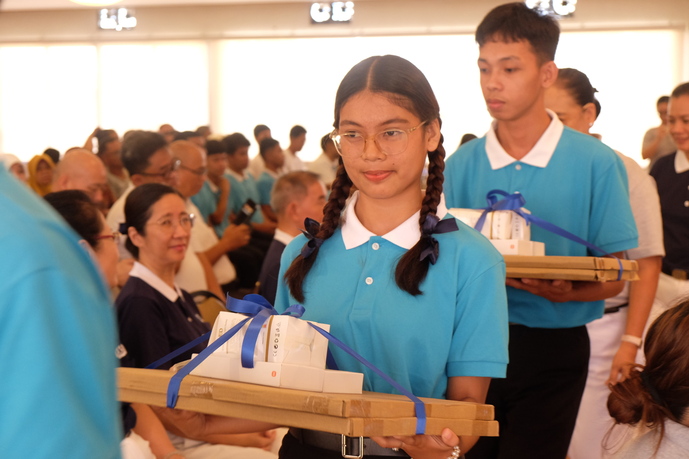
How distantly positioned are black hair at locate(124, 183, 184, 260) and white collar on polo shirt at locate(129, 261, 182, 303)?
0.23 m

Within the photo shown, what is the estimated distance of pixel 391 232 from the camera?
1621 mm

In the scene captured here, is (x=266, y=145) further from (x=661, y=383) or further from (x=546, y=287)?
(x=661, y=383)

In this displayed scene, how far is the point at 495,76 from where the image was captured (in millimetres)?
2236

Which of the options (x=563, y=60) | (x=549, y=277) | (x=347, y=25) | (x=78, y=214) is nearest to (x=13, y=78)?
(x=347, y=25)

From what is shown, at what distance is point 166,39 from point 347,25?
3.22 m

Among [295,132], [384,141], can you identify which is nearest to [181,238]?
[384,141]

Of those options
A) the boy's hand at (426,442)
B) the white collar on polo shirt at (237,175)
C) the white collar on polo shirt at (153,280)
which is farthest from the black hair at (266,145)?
the boy's hand at (426,442)

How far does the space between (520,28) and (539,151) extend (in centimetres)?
35

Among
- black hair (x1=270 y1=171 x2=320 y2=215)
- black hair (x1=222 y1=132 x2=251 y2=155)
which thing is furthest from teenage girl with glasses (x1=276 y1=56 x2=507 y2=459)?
black hair (x1=222 y1=132 x2=251 y2=155)

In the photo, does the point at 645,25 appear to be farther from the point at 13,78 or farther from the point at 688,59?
the point at 13,78

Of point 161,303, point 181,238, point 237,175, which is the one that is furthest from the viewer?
point 237,175

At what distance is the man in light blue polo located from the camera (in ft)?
1.90

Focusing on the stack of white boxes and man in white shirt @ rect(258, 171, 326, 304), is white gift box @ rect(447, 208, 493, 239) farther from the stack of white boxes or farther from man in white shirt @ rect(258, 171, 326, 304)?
man in white shirt @ rect(258, 171, 326, 304)

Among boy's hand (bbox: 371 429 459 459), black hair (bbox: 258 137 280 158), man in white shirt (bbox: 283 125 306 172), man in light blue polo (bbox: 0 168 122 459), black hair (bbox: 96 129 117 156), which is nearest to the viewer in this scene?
man in light blue polo (bbox: 0 168 122 459)
